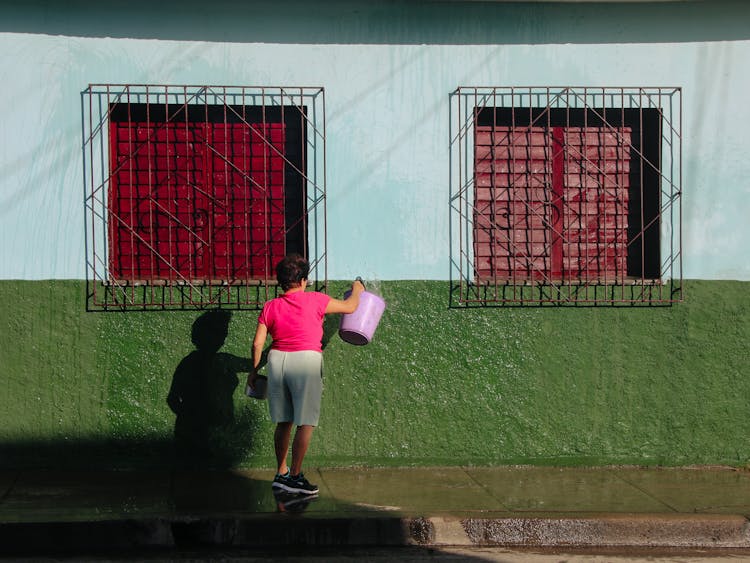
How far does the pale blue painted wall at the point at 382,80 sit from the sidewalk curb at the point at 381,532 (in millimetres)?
2170

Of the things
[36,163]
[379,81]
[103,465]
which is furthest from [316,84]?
[103,465]

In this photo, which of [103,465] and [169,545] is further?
[103,465]

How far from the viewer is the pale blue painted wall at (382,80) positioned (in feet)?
24.0

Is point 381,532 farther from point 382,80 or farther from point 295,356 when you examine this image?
point 382,80

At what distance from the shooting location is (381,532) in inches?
230

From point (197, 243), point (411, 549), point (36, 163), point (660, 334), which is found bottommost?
point (411, 549)

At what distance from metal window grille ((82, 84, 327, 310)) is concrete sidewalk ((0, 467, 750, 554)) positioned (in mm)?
1349

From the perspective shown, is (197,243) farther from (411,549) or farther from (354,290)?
(411,549)

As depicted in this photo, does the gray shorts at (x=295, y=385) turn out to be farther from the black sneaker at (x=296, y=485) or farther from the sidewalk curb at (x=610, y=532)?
the sidewalk curb at (x=610, y=532)

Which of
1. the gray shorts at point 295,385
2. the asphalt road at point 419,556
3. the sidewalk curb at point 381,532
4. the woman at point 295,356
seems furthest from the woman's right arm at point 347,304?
the asphalt road at point 419,556

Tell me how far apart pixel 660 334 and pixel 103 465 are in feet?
13.3

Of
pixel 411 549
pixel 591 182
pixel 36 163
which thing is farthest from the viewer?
pixel 591 182

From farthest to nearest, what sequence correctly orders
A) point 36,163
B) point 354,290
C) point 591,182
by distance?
1. point 591,182
2. point 36,163
3. point 354,290

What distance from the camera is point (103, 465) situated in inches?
288
